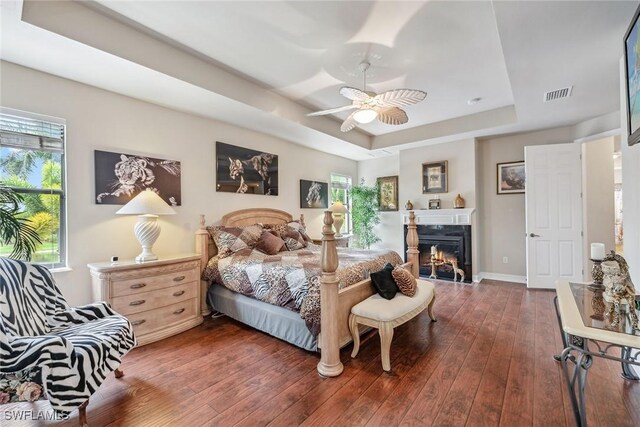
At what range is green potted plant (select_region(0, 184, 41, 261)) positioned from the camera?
6.75 ft

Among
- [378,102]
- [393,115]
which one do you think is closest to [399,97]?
[378,102]

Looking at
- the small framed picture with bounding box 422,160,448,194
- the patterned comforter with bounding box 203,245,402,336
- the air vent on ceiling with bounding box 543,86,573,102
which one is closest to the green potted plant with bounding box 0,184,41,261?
the patterned comforter with bounding box 203,245,402,336

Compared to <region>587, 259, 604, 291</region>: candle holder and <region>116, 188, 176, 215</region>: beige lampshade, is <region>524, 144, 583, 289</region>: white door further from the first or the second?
<region>116, 188, 176, 215</region>: beige lampshade

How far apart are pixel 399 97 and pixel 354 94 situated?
0.42 meters

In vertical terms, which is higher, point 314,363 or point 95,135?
point 95,135

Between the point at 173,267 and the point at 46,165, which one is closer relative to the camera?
the point at 46,165

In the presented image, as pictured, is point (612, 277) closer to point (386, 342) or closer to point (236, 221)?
point (386, 342)

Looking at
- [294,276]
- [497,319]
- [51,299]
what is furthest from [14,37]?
[497,319]

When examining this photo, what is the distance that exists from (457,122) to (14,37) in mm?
5352

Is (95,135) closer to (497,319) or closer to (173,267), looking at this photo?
(173,267)

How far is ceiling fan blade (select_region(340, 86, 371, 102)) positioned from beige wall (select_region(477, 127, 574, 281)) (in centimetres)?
361

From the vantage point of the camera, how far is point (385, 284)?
8.58 ft

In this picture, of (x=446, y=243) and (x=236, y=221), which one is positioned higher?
(x=236, y=221)

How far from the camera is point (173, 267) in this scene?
2932 mm
